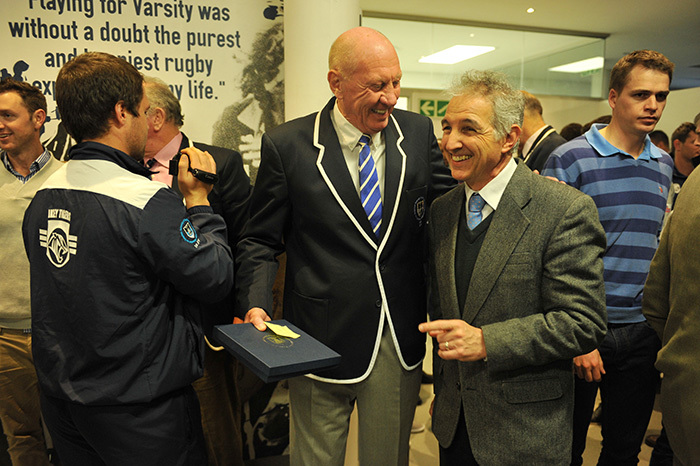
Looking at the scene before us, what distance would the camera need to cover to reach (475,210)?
63.7 inches

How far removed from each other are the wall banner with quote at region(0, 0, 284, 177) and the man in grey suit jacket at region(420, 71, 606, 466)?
149 cm

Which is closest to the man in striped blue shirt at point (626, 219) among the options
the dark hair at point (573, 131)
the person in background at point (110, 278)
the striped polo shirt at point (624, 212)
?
the striped polo shirt at point (624, 212)

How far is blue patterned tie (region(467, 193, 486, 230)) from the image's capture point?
1.60 m

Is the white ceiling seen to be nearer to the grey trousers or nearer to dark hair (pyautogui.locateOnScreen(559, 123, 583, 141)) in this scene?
dark hair (pyautogui.locateOnScreen(559, 123, 583, 141))

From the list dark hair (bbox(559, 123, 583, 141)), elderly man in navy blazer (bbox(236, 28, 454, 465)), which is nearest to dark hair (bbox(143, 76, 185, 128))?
elderly man in navy blazer (bbox(236, 28, 454, 465))

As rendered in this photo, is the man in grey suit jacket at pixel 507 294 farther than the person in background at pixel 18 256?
No

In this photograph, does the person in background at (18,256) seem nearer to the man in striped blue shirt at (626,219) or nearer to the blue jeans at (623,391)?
the man in striped blue shirt at (626,219)

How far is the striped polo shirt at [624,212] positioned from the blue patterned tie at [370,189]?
0.96 m

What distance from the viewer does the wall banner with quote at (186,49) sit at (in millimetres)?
2566

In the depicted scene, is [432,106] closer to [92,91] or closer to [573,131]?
[573,131]

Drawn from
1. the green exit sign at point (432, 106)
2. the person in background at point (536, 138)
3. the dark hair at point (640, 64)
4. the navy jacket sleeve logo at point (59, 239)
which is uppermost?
the green exit sign at point (432, 106)

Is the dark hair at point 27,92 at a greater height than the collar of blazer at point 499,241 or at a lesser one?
greater

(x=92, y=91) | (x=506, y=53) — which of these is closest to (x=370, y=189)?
(x=92, y=91)

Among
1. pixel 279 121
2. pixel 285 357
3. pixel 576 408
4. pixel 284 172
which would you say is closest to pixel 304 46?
pixel 279 121
